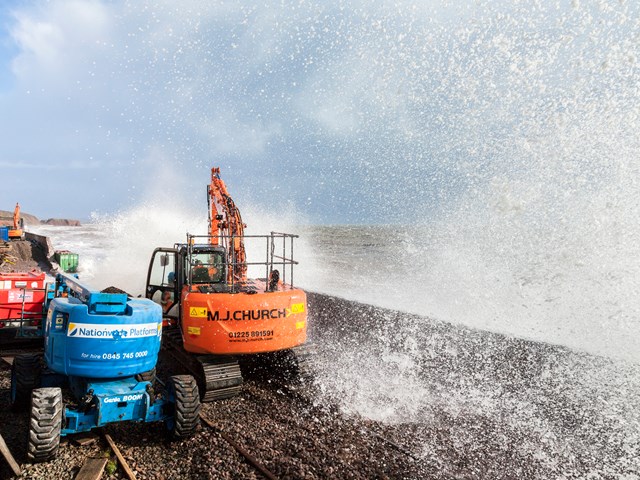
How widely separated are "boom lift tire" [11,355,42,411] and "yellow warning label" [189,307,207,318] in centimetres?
223

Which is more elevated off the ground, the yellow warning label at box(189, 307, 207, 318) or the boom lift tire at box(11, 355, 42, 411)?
the yellow warning label at box(189, 307, 207, 318)

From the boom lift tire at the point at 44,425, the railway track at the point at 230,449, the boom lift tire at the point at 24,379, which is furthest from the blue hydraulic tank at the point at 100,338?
the railway track at the point at 230,449

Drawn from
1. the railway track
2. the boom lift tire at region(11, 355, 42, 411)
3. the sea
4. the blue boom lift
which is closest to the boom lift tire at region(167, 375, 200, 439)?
the blue boom lift

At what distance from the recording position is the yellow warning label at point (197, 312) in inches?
282

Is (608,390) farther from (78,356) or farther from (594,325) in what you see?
(78,356)

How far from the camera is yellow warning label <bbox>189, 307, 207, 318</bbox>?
7.17 meters

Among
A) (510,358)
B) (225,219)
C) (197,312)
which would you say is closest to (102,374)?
(197,312)

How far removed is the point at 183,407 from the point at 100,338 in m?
1.39

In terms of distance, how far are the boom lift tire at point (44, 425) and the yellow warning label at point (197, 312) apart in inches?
92.7

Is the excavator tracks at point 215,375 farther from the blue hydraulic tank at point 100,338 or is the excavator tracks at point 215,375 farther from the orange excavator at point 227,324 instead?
the blue hydraulic tank at point 100,338

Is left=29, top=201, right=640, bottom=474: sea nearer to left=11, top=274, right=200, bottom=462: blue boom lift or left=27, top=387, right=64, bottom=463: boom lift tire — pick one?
left=11, top=274, right=200, bottom=462: blue boom lift

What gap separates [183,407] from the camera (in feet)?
19.0

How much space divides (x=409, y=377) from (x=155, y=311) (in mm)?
5600

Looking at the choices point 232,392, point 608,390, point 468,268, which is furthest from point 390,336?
point 468,268
